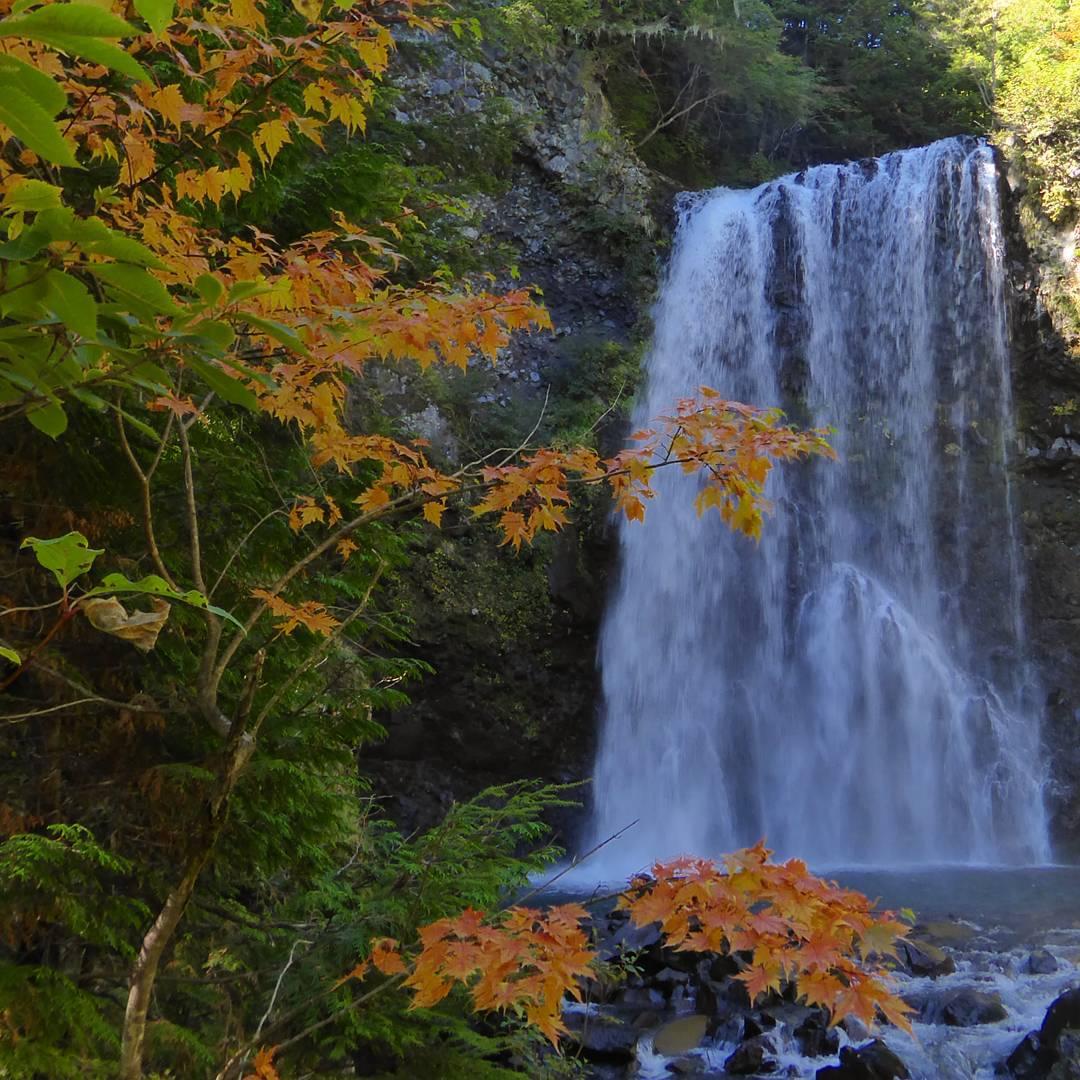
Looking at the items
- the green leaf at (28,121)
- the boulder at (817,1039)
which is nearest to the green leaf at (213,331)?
the green leaf at (28,121)

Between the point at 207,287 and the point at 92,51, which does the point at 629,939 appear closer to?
the point at 207,287

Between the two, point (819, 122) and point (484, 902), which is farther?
point (819, 122)

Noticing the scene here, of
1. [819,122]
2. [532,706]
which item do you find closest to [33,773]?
[532,706]

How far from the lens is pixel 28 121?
85cm

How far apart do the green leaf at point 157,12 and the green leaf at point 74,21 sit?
0.13 feet

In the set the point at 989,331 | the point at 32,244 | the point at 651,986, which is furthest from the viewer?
the point at 989,331

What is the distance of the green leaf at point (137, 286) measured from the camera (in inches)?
40.5

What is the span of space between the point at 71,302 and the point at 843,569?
1284 cm

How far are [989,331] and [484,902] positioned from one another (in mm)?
13489

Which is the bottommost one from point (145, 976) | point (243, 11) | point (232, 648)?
point (145, 976)

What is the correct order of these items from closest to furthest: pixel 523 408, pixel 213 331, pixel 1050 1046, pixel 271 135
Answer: pixel 213 331 → pixel 271 135 → pixel 1050 1046 → pixel 523 408

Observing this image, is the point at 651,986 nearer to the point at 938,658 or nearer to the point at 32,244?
the point at 32,244

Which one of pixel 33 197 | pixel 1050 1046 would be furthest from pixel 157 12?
pixel 1050 1046

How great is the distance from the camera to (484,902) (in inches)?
107
